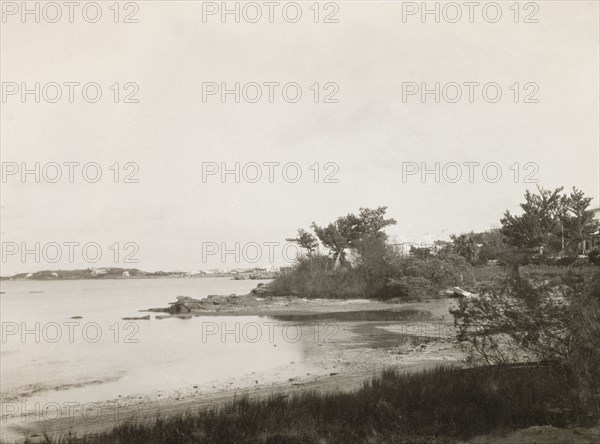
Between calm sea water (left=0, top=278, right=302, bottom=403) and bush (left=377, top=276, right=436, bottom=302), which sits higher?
bush (left=377, top=276, right=436, bottom=302)

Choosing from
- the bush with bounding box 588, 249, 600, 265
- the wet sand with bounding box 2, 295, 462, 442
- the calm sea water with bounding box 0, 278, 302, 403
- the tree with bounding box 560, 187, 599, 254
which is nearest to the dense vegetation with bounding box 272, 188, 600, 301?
the tree with bounding box 560, 187, 599, 254

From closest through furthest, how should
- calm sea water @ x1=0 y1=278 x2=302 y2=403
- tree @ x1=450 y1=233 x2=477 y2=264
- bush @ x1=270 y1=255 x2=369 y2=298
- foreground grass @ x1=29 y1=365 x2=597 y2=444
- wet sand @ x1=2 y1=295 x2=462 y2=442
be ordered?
foreground grass @ x1=29 y1=365 x2=597 y2=444 < wet sand @ x1=2 y1=295 x2=462 y2=442 < calm sea water @ x1=0 y1=278 x2=302 y2=403 < bush @ x1=270 y1=255 x2=369 y2=298 < tree @ x1=450 y1=233 x2=477 y2=264

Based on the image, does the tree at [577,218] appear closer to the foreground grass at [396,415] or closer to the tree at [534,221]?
the tree at [534,221]

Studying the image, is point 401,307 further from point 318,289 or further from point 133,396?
point 133,396

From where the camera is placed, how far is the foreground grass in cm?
925

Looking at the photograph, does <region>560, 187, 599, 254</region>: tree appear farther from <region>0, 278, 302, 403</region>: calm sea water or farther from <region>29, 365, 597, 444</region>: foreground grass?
<region>29, 365, 597, 444</region>: foreground grass

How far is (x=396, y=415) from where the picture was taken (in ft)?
33.0

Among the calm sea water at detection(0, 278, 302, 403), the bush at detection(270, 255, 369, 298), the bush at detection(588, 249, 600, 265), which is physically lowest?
the calm sea water at detection(0, 278, 302, 403)

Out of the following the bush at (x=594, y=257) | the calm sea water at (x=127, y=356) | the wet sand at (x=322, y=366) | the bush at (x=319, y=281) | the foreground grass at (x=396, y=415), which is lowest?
the calm sea water at (x=127, y=356)

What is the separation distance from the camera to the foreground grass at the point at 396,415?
364 inches

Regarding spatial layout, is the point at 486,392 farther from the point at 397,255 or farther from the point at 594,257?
the point at 397,255

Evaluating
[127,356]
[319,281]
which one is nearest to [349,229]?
[319,281]

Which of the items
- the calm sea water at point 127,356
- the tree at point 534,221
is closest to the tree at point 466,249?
the tree at point 534,221

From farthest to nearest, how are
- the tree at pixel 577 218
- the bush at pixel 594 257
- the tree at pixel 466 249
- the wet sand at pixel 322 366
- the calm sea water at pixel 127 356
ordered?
1. the tree at pixel 466 249
2. the tree at pixel 577 218
3. the calm sea water at pixel 127 356
4. the wet sand at pixel 322 366
5. the bush at pixel 594 257
